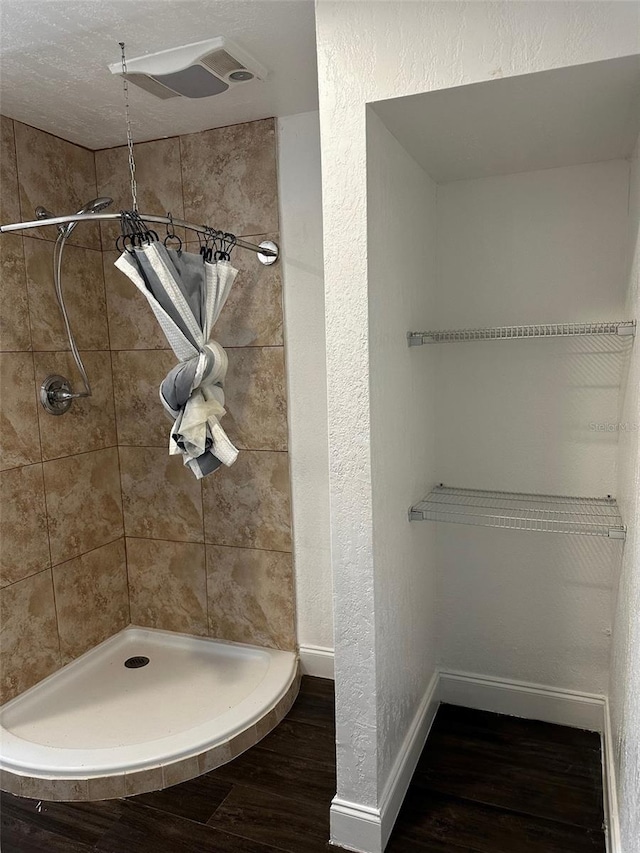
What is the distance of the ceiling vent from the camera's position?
1.76m

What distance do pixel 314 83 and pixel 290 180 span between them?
1.26ft

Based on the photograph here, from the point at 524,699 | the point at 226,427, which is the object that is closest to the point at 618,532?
the point at 524,699

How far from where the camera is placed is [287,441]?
2.49 metres

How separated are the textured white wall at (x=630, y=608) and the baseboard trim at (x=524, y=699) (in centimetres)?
21

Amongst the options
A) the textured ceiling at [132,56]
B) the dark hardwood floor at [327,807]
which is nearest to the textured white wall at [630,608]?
the dark hardwood floor at [327,807]

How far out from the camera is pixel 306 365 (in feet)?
7.98

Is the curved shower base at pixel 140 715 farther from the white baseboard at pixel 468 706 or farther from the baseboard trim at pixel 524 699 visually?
the baseboard trim at pixel 524 699

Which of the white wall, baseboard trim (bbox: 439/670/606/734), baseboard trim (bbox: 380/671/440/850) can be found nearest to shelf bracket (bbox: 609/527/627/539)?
the white wall

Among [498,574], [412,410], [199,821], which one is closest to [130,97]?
[412,410]

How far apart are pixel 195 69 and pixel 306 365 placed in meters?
1.06

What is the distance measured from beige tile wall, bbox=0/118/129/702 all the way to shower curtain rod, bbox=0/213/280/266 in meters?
0.20

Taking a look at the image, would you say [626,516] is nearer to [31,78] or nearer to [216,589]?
[216,589]

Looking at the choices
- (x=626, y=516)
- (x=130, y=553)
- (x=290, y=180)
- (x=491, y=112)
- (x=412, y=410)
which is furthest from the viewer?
(x=130, y=553)

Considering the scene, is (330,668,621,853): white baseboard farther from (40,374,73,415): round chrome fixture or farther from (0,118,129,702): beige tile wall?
(40,374,73,415): round chrome fixture
